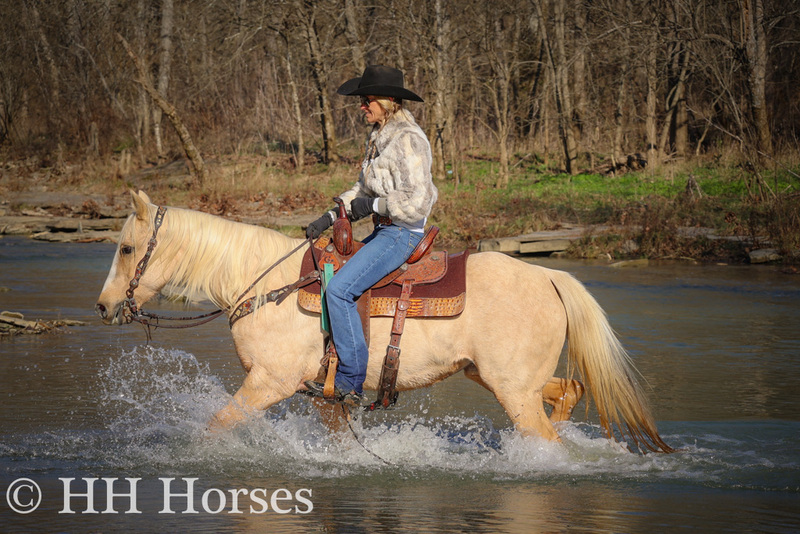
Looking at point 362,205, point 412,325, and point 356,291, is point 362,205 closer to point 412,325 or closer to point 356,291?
point 356,291

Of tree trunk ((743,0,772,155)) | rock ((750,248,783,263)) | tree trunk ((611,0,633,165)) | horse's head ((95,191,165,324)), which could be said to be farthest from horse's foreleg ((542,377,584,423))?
tree trunk ((611,0,633,165))

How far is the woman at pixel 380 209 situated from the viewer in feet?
17.4

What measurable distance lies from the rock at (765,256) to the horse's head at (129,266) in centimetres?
1206

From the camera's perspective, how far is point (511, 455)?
5484 millimetres

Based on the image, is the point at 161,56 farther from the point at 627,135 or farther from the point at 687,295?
the point at 687,295

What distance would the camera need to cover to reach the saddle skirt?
5410 mm

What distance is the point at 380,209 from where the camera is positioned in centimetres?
541

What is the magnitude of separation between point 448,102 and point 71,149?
14.5 m

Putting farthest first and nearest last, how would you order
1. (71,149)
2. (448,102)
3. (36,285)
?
(71,149) < (448,102) < (36,285)

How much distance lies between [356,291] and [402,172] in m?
0.78

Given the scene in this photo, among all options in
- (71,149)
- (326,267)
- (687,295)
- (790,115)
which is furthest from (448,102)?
(326,267)

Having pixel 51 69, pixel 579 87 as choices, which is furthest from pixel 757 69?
pixel 51 69
